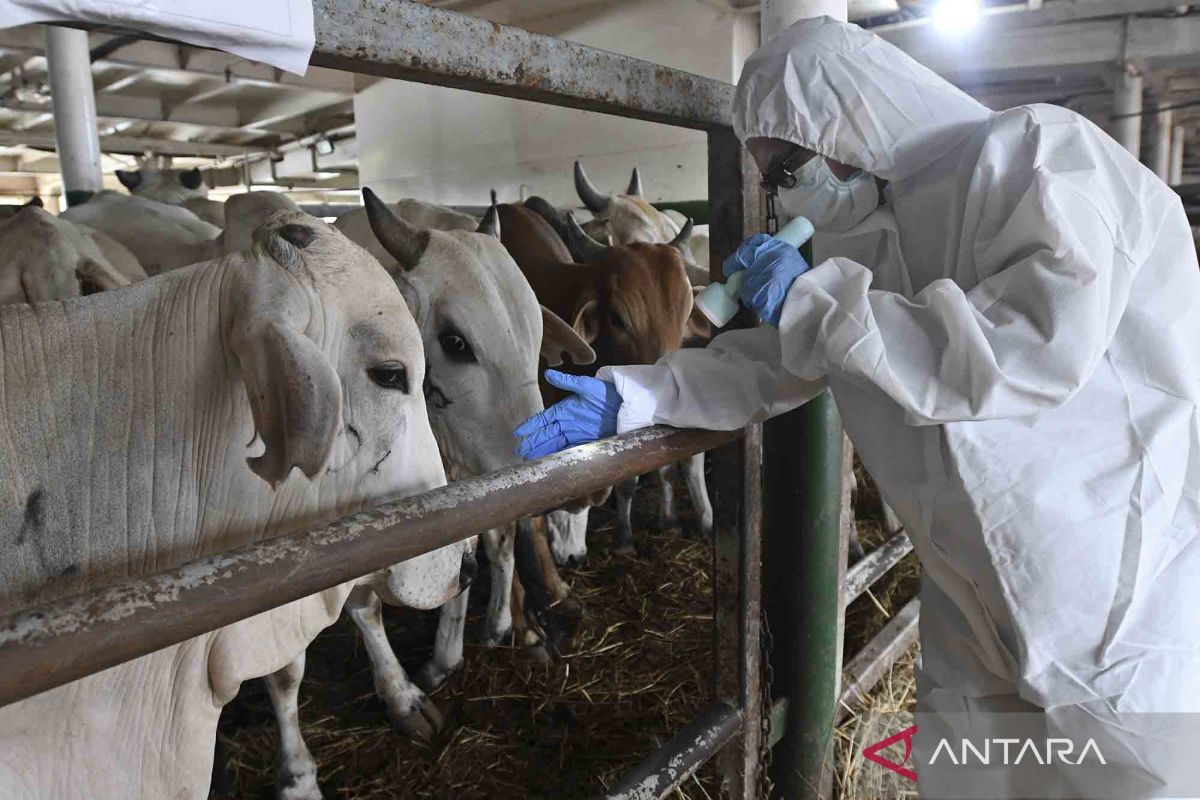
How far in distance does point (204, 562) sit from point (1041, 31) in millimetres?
9149

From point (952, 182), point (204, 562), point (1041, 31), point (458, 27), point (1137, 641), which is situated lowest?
point (1137, 641)

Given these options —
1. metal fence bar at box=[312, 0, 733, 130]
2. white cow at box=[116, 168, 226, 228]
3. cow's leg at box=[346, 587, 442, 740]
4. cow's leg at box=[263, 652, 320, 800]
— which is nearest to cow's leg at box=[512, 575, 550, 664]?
cow's leg at box=[346, 587, 442, 740]

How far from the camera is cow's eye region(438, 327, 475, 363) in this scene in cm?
241

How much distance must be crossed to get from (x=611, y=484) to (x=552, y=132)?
28.0ft

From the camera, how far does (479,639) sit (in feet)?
11.9

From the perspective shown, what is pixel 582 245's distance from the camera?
419 cm

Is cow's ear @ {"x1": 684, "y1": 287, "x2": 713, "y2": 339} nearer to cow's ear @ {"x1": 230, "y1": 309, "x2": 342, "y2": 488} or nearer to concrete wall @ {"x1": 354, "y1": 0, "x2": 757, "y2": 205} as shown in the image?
cow's ear @ {"x1": 230, "y1": 309, "x2": 342, "y2": 488}

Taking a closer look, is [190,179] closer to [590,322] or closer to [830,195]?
[590,322]

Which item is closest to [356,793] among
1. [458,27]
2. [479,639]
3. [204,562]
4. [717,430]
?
[479,639]

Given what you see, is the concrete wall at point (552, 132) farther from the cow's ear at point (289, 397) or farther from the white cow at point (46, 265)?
the cow's ear at point (289, 397)

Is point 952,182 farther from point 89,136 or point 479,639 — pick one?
point 89,136

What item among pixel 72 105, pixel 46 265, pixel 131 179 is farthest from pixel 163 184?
pixel 46 265

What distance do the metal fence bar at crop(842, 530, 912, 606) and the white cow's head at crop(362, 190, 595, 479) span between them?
122cm

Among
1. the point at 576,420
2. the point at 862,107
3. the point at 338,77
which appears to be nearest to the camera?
the point at 862,107
